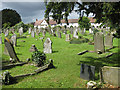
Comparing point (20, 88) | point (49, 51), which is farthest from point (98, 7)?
→ point (49, 51)

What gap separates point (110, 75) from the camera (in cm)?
579

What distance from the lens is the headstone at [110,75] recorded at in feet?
18.4

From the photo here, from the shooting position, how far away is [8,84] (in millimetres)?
5773

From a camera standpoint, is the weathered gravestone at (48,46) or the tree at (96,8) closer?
the tree at (96,8)

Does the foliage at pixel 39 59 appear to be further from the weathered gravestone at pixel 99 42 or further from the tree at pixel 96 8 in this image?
the weathered gravestone at pixel 99 42

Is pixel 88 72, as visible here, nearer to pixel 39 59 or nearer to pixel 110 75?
pixel 110 75

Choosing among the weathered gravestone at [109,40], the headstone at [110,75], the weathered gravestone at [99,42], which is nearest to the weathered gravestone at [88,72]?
the headstone at [110,75]

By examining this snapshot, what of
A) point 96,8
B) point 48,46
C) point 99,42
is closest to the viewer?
point 96,8

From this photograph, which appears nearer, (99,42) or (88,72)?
(88,72)

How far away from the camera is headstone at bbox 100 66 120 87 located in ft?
18.4

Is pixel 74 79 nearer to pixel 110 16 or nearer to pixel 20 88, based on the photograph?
pixel 20 88

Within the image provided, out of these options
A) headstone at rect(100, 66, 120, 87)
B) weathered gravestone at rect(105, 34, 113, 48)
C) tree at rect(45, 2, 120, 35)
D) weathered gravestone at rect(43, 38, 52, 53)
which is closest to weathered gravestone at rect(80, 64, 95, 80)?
headstone at rect(100, 66, 120, 87)

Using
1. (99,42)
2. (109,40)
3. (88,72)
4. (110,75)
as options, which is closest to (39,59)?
(88,72)

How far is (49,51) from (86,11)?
6.10 metres
